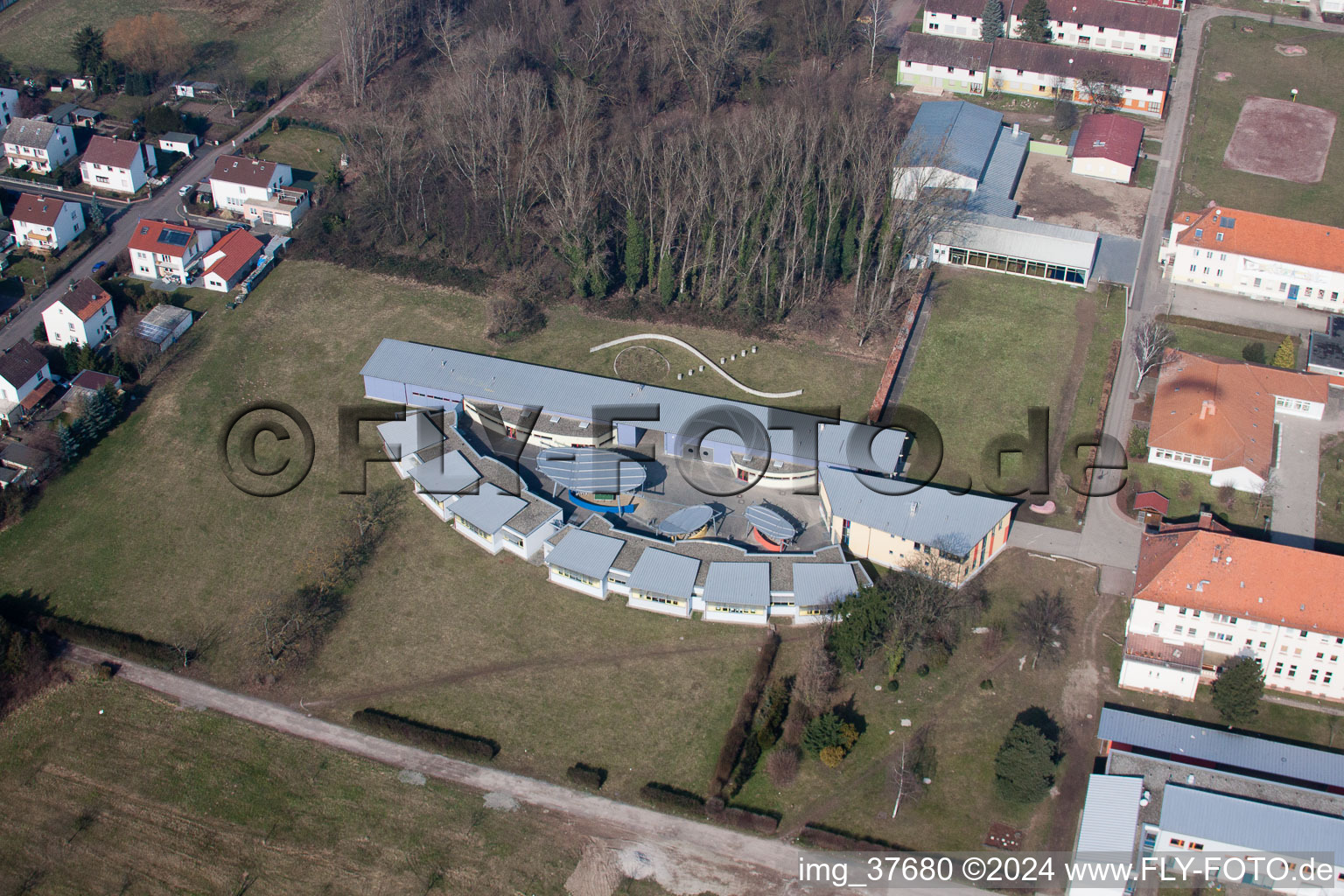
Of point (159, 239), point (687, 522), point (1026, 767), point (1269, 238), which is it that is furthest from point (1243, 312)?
point (159, 239)

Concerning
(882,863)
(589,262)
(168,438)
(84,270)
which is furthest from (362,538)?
(84,270)

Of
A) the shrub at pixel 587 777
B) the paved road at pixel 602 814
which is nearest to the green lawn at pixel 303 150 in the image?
the paved road at pixel 602 814

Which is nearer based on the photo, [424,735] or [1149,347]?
[424,735]

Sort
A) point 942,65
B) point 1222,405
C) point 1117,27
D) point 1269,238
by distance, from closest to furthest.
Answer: point 1222,405, point 1269,238, point 942,65, point 1117,27

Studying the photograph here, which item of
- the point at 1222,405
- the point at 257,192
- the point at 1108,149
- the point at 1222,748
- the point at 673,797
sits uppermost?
the point at 1108,149

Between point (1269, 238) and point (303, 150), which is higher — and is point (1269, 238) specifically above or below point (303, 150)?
above

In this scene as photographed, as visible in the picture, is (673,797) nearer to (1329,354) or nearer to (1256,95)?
(1329,354)

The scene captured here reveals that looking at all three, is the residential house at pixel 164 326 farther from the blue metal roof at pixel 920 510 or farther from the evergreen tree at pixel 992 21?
the evergreen tree at pixel 992 21
